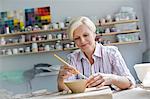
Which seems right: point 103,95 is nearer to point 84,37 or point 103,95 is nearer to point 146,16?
point 84,37

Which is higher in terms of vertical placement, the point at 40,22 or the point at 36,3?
the point at 36,3

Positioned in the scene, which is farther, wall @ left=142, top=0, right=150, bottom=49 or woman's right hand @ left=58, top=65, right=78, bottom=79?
wall @ left=142, top=0, right=150, bottom=49

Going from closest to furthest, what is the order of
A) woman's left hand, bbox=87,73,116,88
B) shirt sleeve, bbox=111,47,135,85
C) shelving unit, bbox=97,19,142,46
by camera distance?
woman's left hand, bbox=87,73,116,88
shirt sleeve, bbox=111,47,135,85
shelving unit, bbox=97,19,142,46

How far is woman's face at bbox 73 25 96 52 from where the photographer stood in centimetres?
126

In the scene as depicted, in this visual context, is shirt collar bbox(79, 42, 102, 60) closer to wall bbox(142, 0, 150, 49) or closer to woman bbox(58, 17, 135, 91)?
woman bbox(58, 17, 135, 91)

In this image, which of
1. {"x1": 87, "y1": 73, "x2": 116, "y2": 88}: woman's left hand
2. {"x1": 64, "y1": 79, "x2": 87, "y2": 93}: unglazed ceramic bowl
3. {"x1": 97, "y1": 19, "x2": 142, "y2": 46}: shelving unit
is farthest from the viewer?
{"x1": 97, "y1": 19, "x2": 142, "y2": 46}: shelving unit

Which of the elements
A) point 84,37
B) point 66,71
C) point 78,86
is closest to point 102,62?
point 84,37

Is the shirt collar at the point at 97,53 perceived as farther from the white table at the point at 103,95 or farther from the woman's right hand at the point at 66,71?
the white table at the point at 103,95

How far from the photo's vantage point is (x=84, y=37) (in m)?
1.27

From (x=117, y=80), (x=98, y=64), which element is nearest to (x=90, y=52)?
(x=98, y=64)

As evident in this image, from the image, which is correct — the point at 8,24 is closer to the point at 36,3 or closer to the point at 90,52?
the point at 36,3

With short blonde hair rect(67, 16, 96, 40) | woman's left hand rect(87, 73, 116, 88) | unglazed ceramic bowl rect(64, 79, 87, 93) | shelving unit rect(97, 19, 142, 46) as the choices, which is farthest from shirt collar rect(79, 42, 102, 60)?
shelving unit rect(97, 19, 142, 46)

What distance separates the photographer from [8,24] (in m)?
3.34

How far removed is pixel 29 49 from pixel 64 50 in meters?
0.45
